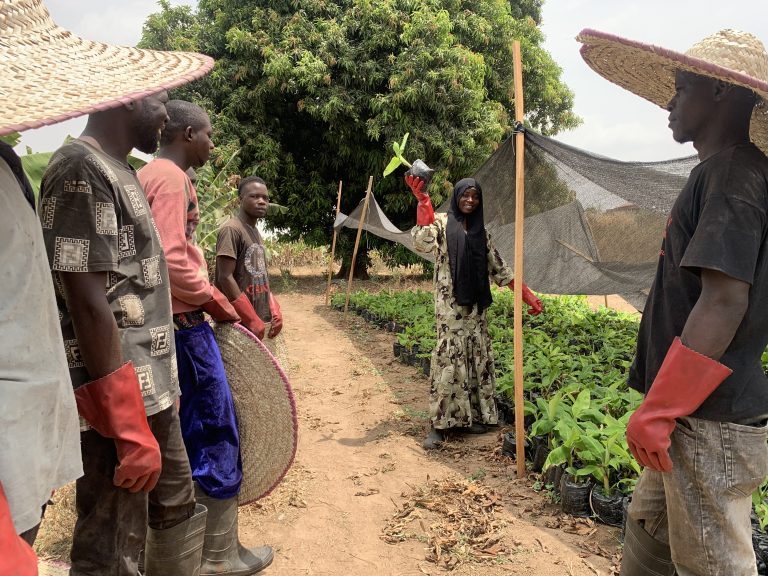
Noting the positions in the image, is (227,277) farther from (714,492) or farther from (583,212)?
(583,212)

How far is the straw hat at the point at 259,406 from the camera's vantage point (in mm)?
2566

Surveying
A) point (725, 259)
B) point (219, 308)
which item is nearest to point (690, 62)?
point (725, 259)

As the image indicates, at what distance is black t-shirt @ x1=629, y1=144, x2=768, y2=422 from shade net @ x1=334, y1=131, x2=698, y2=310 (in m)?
2.49

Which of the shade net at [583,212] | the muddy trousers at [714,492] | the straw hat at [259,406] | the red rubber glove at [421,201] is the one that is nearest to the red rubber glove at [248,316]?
the straw hat at [259,406]

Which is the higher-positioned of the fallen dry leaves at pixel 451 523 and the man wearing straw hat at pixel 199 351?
the man wearing straw hat at pixel 199 351

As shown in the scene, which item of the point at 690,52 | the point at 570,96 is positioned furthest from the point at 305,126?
the point at 690,52

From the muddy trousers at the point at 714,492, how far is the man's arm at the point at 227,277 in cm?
243

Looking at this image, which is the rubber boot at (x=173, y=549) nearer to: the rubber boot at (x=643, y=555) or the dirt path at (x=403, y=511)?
the dirt path at (x=403, y=511)

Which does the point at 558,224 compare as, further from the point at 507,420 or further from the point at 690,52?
the point at 690,52

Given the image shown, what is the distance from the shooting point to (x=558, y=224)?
191 inches

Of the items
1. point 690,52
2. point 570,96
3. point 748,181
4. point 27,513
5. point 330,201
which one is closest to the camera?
point 27,513

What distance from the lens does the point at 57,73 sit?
112cm

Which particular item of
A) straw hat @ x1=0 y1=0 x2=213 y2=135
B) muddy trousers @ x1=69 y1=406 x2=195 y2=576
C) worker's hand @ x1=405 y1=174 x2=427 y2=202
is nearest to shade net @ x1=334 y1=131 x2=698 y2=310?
worker's hand @ x1=405 y1=174 x2=427 y2=202

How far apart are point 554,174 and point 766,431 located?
315 cm
